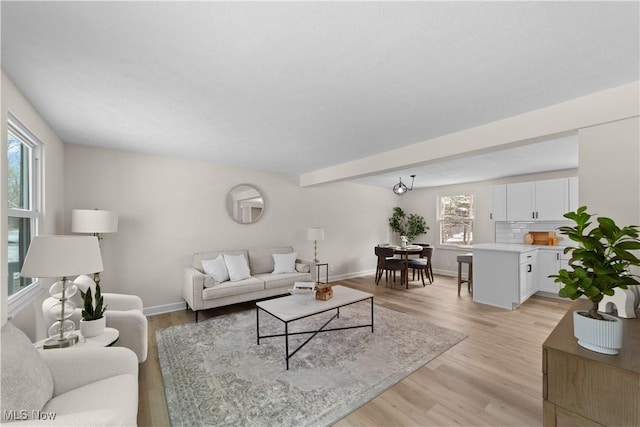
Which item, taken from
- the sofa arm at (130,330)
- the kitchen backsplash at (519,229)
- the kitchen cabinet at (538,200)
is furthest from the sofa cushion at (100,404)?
the kitchen backsplash at (519,229)

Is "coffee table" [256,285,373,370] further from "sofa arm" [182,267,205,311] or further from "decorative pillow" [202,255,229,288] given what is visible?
"decorative pillow" [202,255,229,288]

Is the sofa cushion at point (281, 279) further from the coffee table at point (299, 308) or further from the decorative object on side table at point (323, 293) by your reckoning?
the decorative object on side table at point (323, 293)

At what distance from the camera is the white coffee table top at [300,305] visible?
2.58 m

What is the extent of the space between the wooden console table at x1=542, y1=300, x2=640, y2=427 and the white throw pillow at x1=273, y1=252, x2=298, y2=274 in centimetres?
363

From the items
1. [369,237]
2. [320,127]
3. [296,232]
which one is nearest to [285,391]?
[320,127]

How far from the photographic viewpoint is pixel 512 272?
158 inches

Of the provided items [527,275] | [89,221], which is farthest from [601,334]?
[89,221]

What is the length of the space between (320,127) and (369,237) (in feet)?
14.8

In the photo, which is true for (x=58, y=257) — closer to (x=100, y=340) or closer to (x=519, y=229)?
(x=100, y=340)

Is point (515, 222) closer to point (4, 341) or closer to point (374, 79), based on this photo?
point (374, 79)

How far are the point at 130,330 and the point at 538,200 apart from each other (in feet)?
20.1

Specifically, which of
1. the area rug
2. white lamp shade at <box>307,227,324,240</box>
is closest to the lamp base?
the area rug

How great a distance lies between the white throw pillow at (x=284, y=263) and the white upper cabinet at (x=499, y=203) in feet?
13.1

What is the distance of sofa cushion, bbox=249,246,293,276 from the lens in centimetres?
452
